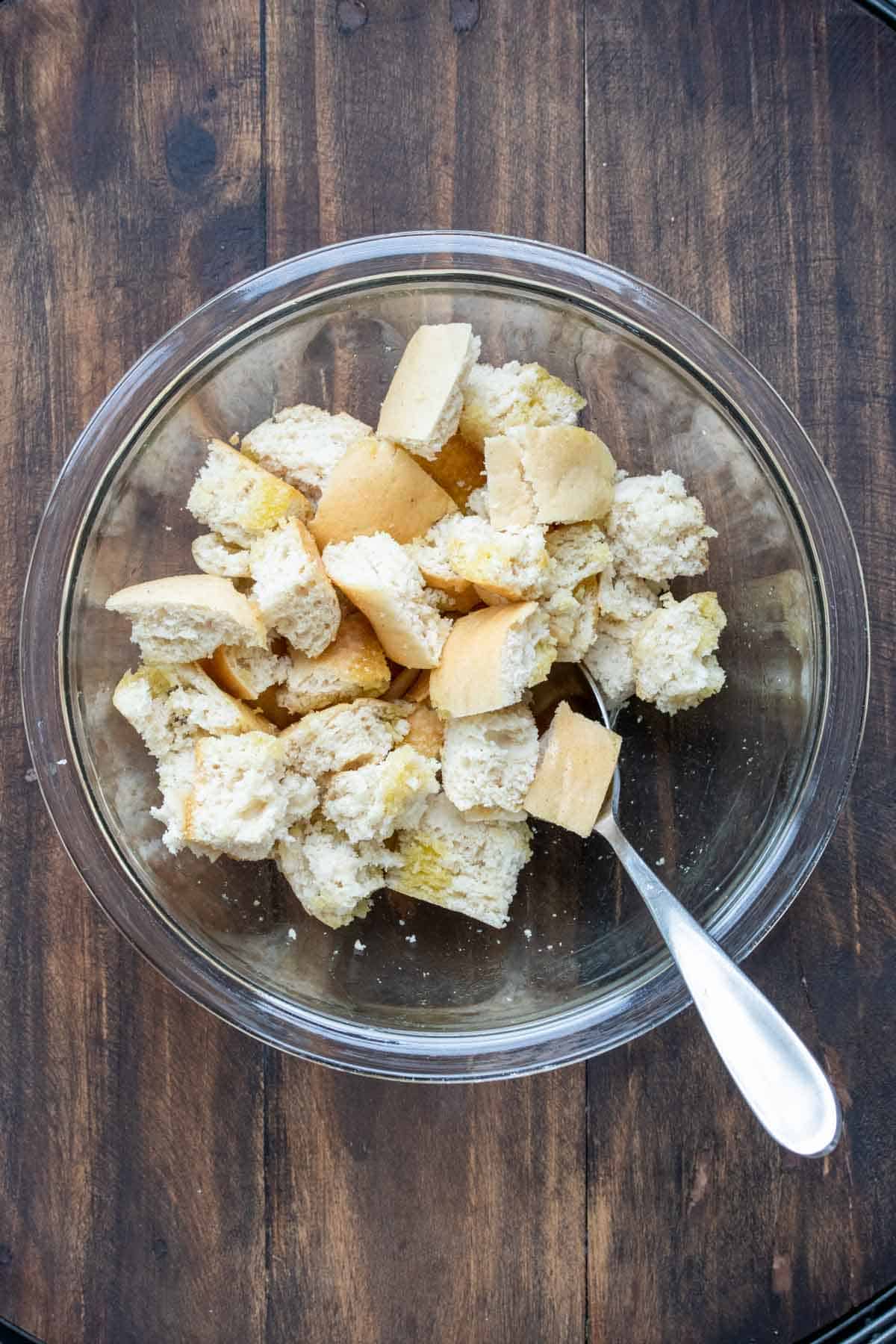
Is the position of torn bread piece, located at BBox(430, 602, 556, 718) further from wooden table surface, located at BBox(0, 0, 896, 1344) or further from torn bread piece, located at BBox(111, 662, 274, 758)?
wooden table surface, located at BBox(0, 0, 896, 1344)

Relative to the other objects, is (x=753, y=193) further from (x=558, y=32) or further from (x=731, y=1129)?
(x=731, y=1129)

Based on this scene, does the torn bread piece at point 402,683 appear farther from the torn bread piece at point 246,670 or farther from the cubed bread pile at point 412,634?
the torn bread piece at point 246,670

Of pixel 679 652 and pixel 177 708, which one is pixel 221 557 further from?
pixel 679 652

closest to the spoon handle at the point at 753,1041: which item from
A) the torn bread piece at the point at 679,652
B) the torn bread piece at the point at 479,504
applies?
the torn bread piece at the point at 679,652

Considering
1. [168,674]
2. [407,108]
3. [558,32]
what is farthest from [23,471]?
[558,32]

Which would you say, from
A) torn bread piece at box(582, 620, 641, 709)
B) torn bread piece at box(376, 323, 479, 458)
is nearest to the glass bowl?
torn bread piece at box(582, 620, 641, 709)
